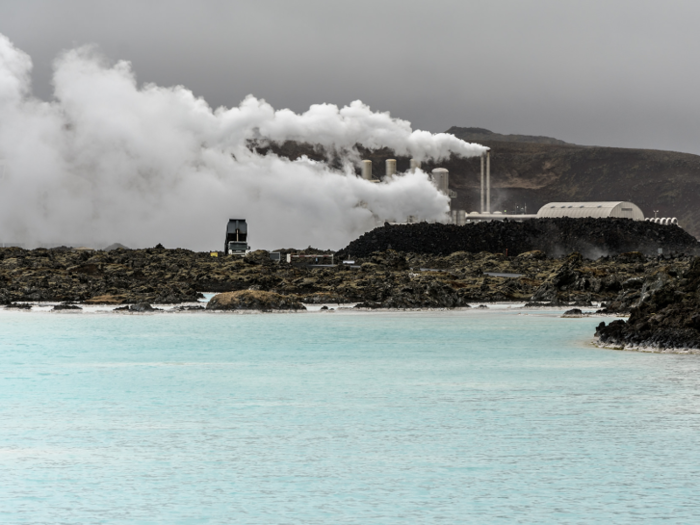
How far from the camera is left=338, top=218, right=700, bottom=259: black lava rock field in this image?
123312mm

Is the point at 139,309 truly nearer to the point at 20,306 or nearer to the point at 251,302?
the point at 251,302

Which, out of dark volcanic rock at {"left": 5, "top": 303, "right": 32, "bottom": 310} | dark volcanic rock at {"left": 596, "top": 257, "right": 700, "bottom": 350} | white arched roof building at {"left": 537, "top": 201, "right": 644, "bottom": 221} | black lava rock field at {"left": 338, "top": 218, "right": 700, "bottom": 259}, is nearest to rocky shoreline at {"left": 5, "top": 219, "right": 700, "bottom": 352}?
dark volcanic rock at {"left": 596, "top": 257, "right": 700, "bottom": 350}

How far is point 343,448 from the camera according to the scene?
1397 cm

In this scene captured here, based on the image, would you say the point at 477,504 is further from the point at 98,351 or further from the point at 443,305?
the point at 443,305

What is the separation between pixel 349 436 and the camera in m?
15.0

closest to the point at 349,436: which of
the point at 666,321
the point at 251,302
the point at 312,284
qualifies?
the point at 666,321

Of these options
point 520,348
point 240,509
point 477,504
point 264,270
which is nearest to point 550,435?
point 477,504

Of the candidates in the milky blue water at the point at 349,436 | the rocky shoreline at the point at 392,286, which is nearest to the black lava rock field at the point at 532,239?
the rocky shoreline at the point at 392,286

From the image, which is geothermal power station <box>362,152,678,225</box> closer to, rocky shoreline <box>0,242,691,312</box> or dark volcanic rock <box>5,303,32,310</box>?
rocky shoreline <box>0,242,691,312</box>

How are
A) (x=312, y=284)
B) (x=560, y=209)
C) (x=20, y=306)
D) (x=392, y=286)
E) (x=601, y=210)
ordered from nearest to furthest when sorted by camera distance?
(x=20, y=306)
(x=392, y=286)
(x=312, y=284)
(x=601, y=210)
(x=560, y=209)

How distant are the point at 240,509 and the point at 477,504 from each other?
2871 millimetres

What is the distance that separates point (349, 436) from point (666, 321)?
17184 mm

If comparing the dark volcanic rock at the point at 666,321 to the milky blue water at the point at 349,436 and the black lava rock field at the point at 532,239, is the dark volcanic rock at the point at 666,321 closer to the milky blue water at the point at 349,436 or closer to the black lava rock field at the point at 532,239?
the milky blue water at the point at 349,436

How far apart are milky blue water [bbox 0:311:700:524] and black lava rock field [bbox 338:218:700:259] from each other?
9336 cm
